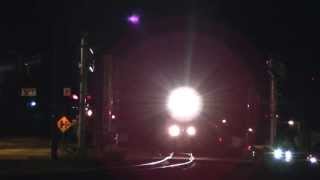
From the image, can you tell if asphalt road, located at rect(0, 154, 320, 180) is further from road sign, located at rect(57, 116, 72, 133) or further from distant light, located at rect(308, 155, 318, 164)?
road sign, located at rect(57, 116, 72, 133)

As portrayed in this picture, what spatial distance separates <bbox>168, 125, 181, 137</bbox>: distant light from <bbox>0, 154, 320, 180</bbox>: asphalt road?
5692 millimetres

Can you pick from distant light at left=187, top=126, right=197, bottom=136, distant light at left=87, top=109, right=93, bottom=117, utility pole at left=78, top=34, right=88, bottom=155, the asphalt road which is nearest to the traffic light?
distant light at left=187, top=126, right=197, bottom=136

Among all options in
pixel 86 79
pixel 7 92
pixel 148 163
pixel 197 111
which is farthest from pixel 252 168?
pixel 7 92

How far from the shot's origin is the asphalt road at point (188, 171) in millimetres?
25391

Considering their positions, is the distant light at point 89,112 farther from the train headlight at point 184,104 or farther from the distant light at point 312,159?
the distant light at point 312,159

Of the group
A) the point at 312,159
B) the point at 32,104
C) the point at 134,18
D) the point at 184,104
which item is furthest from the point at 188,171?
the point at 32,104

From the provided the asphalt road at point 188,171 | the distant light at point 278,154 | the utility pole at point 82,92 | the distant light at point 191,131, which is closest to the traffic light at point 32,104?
the distant light at point 191,131

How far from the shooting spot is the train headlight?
42.0 m

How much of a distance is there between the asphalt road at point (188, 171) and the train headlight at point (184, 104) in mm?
6358

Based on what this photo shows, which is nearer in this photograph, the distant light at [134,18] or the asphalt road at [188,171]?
the asphalt road at [188,171]

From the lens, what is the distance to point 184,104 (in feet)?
139

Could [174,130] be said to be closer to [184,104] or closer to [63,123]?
[184,104]

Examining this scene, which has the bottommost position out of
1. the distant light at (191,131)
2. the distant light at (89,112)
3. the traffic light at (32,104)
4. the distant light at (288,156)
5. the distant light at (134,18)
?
the distant light at (288,156)

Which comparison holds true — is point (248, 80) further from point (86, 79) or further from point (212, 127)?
point (86, 79)
